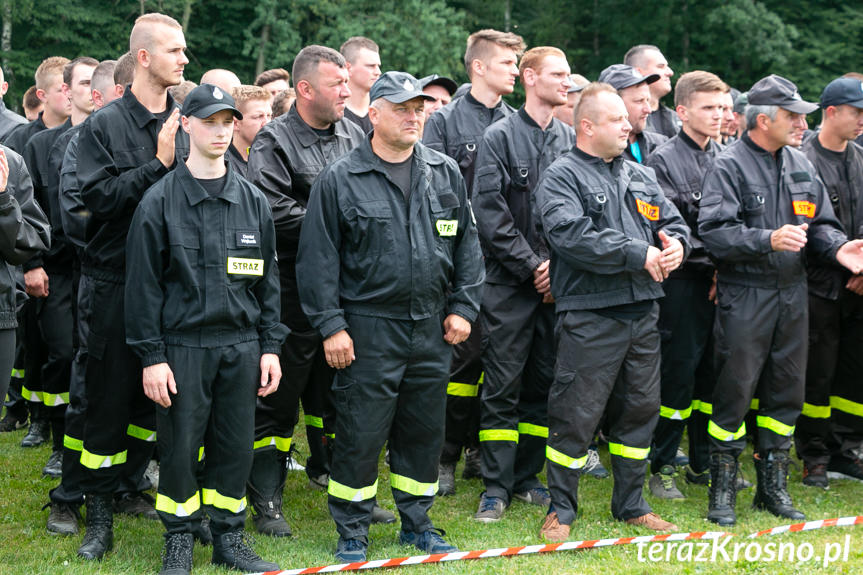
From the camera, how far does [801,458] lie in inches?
305

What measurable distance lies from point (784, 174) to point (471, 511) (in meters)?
2.99

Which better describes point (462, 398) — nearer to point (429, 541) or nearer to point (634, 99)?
point (429, 541)

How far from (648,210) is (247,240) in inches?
96.7

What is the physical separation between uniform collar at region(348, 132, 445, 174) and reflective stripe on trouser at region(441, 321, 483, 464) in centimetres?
164

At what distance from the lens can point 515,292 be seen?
6832 mm

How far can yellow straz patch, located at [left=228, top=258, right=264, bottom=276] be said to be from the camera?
17.4 feet

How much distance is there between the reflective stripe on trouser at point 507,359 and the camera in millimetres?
6824

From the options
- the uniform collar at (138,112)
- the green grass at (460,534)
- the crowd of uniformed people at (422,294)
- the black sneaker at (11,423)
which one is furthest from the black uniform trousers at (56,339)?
the uniform collar at (138,112)

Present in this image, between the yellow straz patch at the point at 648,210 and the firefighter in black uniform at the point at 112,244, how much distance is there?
268 cm

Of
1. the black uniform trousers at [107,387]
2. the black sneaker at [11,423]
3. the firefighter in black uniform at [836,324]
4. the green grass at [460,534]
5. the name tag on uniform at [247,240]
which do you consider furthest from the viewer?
the black sneaker at [11,423]

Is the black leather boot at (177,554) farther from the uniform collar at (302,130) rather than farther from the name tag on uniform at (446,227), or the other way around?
the uniform collar at (302,130)

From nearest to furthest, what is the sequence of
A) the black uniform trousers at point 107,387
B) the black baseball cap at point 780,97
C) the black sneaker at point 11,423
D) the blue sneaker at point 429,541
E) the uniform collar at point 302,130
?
the black uniform trousers at point 107,387 < the blue sneaker at point 429,541 < the uniform collar at point 302,130 < the black baseball cap at point 780,97 < the black sneaker at point 11,423

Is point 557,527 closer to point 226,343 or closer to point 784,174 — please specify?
point 226,343

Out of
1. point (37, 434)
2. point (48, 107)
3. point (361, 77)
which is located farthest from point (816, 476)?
point (48, 107)
